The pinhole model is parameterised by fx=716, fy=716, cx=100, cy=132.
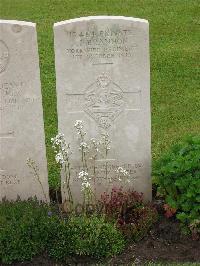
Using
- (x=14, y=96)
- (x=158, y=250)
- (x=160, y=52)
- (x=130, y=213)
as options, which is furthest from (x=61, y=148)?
(x=160, y=52)

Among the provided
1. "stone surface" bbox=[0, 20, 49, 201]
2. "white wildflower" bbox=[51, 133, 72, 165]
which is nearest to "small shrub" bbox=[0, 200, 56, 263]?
"white wildflower" bbox=[51, 133, 72, 165]

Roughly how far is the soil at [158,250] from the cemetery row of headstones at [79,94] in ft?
1.86

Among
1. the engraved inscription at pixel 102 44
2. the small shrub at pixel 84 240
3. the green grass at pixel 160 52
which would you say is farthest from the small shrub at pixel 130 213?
the engraved inscription at pixel 102 44

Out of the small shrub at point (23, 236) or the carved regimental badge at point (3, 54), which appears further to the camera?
the carved regimental badge at point (3, 54)

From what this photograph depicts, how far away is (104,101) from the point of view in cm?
647

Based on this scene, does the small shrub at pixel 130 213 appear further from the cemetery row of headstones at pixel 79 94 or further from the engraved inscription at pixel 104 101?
the engraved inscription at pixel 104 101

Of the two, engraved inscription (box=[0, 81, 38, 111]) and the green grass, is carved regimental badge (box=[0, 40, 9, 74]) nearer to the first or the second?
engraved inscription (box=[0, 81, 38, 111])

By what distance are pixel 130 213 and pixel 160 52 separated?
523 centimetres

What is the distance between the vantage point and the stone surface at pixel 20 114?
20.5 ft

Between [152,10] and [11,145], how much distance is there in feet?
24.8

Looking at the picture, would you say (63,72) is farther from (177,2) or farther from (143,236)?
(177,2)


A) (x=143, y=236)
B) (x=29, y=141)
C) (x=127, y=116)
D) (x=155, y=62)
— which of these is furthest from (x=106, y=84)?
(x=155, y=62)

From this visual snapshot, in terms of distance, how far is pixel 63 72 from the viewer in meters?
6.36

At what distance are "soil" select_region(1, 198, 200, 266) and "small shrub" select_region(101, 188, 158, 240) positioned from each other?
9 centimetres
